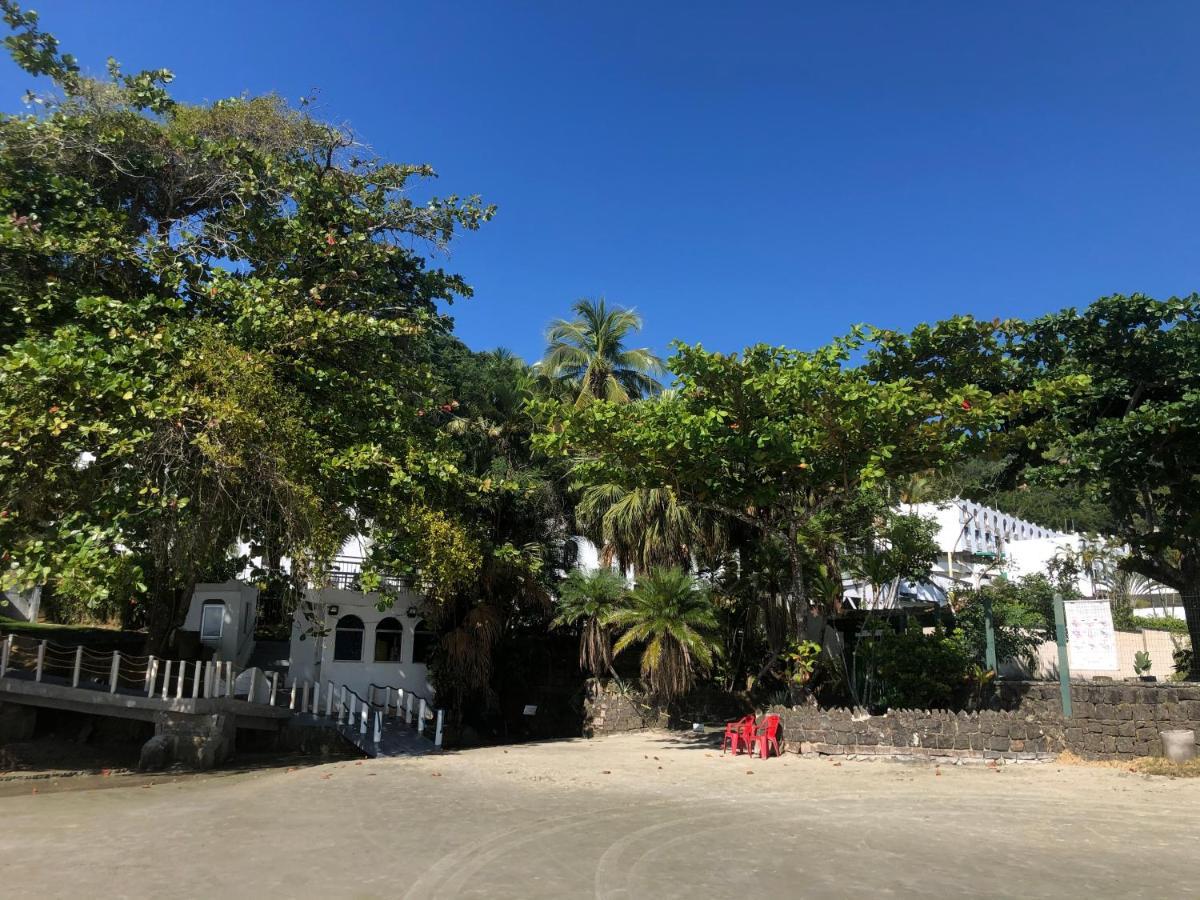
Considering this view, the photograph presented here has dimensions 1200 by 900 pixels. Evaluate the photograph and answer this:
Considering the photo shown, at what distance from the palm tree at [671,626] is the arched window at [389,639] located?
701 cm

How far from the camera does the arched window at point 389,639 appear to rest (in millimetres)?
20812

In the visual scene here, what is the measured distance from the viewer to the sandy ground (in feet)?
19.7

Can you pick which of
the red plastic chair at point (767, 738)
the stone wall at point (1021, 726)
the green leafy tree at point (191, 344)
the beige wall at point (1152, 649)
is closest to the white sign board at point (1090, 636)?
the stone wall at point (1021, 726)

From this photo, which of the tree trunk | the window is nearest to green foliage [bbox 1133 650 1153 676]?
the tree trunk

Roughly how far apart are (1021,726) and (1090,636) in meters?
1.77

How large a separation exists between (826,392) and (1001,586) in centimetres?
1084

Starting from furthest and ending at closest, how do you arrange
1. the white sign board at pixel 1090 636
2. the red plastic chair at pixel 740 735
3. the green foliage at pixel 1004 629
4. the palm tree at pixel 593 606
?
the palm tree at pixel 593 606 < the green foliage at pixel 1004 629 < the red plastic chair at pixel 740 735 < the white sign board at pixel 1090 636

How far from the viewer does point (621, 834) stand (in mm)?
7820

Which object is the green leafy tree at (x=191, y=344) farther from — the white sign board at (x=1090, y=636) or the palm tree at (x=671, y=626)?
the white sign board at (x=1090, y=636)

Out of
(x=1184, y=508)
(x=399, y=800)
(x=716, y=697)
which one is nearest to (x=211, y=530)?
(x=399, y=800)

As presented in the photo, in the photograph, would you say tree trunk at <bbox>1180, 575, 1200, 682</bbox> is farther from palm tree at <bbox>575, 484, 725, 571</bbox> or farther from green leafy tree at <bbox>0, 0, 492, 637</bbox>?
green leafy tree at <bbox>0, 0, 492, 637</bbox>

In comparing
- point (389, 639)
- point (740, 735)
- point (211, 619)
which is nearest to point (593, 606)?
point (740, 735)

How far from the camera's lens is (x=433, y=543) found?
13.6 m

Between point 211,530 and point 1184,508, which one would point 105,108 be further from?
point 1184,508
